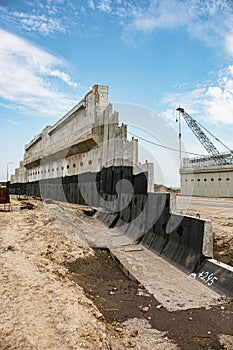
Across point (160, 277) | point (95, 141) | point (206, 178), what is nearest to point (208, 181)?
point (206, 178)

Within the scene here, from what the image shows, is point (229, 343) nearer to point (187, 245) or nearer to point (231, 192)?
point (187, 245)

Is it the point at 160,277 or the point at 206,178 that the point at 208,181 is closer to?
the point at 206,178

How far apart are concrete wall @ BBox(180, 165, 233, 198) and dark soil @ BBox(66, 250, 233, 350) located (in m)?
32.3

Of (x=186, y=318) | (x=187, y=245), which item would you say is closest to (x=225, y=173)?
(x=187, y=245)

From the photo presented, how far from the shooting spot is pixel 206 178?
40.2 m

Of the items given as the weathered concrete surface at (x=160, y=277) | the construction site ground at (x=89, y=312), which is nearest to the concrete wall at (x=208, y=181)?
the weathered concrete surface at (x=160, y=277)

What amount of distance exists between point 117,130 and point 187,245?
1213cm

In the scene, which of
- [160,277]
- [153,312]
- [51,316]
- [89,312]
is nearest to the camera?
[51,316]

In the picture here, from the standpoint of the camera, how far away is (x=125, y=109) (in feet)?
60.8

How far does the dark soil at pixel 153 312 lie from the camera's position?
378cm

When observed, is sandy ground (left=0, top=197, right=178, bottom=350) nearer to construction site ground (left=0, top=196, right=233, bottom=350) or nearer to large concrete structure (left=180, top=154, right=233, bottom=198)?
construction site ground (left=0, top=196, right=233, bottom=350)

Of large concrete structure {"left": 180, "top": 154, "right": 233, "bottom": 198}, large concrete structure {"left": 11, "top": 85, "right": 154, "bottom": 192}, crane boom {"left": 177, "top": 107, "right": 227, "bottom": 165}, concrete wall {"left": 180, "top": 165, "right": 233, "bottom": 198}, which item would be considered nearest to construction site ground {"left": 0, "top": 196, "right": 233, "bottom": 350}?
large concrete structure {"left": 11, "top": 85, "right": 154, "bottom": 192}

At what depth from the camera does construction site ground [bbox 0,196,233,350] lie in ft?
11.1

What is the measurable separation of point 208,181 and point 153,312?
122ft
